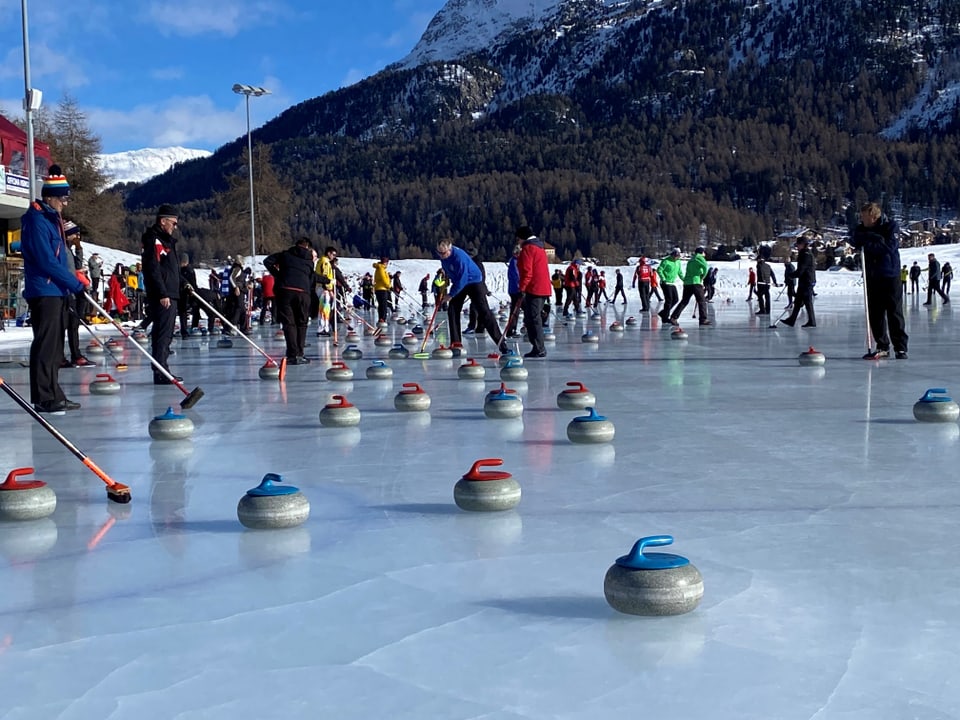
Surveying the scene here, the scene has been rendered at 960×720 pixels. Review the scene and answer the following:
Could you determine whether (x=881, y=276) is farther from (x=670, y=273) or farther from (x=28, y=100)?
(x=28, y=100)

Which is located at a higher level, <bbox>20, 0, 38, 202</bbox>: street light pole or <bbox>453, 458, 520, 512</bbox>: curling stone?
<bbox>20, 0, 38, 202</bbox>: street light pole

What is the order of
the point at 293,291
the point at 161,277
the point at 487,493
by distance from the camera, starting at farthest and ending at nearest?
the point at 293,291 < the point at 161,277 < the point at 487,493

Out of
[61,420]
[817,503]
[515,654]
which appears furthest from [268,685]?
[61,420]

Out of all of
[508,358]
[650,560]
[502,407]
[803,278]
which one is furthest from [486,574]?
[803,278]

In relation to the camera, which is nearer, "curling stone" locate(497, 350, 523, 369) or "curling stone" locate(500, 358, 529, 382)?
"curling stone" locate(500, 358, 529, 382)

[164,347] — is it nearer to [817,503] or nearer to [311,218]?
[817,503]

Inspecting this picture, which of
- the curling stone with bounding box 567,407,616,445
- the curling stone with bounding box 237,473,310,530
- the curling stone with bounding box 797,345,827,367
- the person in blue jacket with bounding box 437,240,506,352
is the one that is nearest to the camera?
the curling stone with bounding box 237,473,310,530

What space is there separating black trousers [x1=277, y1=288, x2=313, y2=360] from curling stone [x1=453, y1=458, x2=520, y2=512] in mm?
8783

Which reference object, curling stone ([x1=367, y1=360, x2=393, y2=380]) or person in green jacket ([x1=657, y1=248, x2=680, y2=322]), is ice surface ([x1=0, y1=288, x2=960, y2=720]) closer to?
curling stone ([x1=367, y1=360, x2=393, y2=380])

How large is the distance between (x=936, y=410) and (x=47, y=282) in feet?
20.5

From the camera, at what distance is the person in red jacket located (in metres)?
13.3

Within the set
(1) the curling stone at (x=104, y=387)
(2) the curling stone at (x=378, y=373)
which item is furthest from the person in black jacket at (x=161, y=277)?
(2) the curling stone at (x=378, y=373)

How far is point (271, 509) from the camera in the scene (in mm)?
4309

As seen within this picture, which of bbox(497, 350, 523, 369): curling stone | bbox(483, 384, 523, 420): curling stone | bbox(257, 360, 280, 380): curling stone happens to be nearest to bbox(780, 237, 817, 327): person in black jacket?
bbox(497, 350, 523, 369): curling stone
